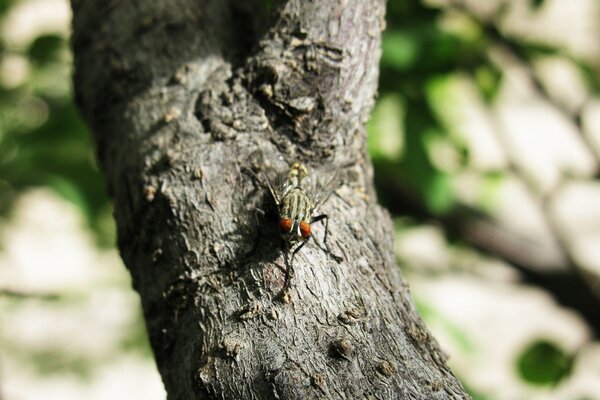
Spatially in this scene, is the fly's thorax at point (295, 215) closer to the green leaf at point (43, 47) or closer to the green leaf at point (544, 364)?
the green leaf at point (544, 364)

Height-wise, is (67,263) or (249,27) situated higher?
(67,263)

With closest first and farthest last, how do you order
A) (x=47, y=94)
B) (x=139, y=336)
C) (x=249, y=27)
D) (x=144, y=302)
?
1. (x=144, y=302)
2. (x=249, y=27)
3. (x=47, y=94)
4. (x=139, y=336)

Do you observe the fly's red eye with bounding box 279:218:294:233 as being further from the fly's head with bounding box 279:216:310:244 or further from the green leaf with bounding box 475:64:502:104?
the green leaf with bounding box 475:64:502:104

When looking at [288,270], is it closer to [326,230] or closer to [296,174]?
[326,230]

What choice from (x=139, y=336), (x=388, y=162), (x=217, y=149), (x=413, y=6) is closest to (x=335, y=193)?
(x=217, y=149)

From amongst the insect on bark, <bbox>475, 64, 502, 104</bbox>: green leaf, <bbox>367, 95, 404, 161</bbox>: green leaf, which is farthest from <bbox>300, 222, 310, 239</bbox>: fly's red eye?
<bbox>475, 64, 502, 104</bbox>: green leaf

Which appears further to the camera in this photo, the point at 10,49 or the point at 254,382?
the point at 10,49

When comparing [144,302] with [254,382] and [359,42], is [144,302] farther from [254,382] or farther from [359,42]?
[359,42]
